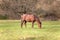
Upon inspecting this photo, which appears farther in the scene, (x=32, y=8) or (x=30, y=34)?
(x=32, y=8)

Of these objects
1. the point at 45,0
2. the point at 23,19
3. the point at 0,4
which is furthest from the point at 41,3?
the point at 23,19

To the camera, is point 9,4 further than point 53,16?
Yes

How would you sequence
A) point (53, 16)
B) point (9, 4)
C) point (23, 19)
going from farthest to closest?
point (9, 4)
point (53, 16)
point (23, 19)

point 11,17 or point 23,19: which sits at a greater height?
point 23,19

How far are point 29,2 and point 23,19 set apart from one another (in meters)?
36.1

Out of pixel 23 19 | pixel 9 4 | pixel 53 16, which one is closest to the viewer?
pixel 23 19

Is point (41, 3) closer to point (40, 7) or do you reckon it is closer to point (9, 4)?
point (40, 7)

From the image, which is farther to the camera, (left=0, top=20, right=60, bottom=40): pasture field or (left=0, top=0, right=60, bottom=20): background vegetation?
(left=0, top=0, right=60, bottom=20): background vegetation

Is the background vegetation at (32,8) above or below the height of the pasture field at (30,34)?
below

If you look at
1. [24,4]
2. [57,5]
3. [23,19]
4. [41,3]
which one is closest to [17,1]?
[24,4]

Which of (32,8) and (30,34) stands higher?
(30,34)

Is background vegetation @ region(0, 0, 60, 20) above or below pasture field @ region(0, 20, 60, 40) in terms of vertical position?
below

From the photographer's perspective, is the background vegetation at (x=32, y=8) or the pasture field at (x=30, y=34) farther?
the background vegetation at (x=32, y=8)

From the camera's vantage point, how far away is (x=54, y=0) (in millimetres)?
65812
